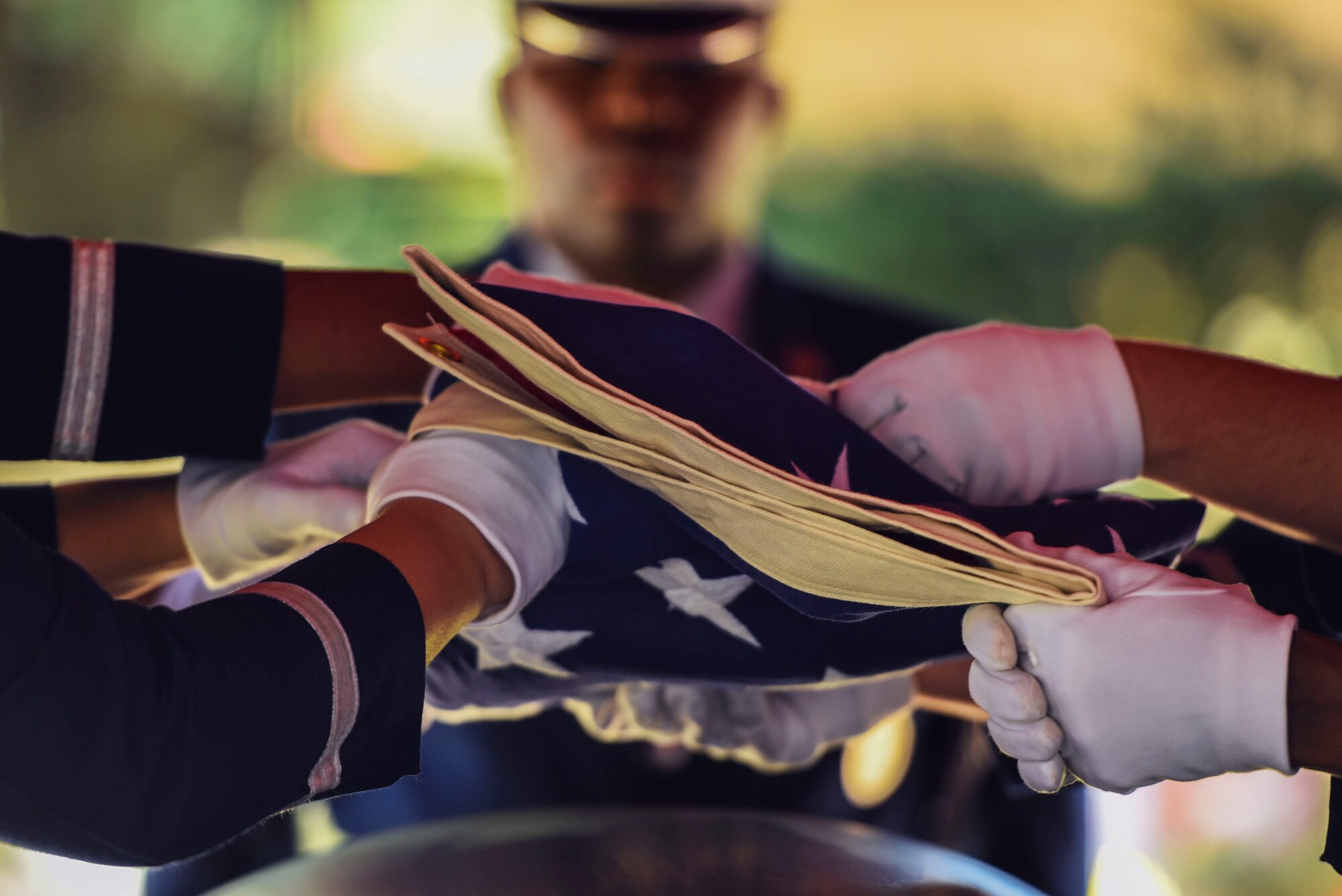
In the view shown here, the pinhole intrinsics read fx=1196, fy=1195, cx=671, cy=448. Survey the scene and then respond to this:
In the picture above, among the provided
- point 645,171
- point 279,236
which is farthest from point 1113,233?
point 279,236

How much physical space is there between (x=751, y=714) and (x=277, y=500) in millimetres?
287

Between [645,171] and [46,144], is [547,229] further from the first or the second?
[46,144]

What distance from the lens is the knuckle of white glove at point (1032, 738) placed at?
41cm

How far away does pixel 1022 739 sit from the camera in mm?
417

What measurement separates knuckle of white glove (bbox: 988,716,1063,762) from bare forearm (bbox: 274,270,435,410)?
300 millimetres

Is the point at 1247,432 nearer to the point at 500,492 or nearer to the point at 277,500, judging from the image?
the point at 500,492

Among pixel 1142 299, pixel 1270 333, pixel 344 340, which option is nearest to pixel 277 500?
pixel 344 340

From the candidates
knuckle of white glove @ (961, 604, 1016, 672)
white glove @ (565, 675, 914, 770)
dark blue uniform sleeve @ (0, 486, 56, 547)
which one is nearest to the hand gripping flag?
knuckle of white glove @ (961, 604, 1016, 672)

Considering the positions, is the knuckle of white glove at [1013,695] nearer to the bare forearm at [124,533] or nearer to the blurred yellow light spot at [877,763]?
the bare forearm at [124,533]

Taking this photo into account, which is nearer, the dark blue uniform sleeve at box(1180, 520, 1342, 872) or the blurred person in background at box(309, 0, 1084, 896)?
the dark blue uniform sleeve at box(1180, 520, 1342, 872)

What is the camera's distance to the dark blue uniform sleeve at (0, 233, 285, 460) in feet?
1.58

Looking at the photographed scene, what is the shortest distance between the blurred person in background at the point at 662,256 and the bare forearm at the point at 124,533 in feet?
1.93

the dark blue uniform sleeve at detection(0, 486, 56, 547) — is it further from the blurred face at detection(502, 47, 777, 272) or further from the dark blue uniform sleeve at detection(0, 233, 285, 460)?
the blurred face at detection(502, 47, 777, 272)

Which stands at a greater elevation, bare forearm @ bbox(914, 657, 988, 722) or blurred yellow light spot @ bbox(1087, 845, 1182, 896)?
bare forearm @ bbox(914, 657, 988, 722)
